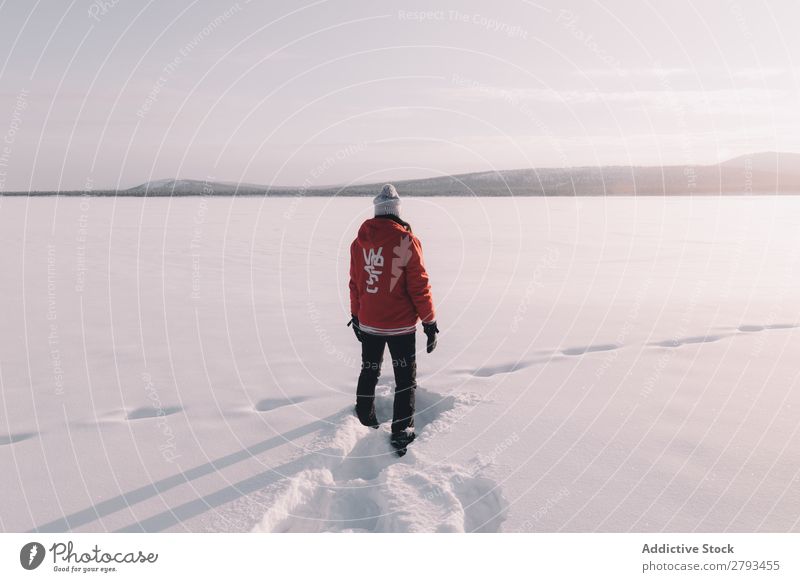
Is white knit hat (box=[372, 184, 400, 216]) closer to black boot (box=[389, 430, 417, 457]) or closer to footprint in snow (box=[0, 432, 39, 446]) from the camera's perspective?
black boot (box=[389, 430, 417, 457])

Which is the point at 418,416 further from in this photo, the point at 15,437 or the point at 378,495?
the point at 15,437

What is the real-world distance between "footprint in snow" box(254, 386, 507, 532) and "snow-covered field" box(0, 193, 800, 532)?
0.05 ft

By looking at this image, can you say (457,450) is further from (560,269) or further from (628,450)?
(560,269)

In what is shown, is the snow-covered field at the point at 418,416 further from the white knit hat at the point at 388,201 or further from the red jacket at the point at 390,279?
the white knit hat at the point at 388,201

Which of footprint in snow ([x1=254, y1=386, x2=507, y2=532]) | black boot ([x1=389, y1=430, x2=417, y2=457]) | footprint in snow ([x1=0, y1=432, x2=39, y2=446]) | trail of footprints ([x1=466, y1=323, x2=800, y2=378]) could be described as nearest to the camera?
footprint in snow ([x1=254, y1=386, x2=507, y2=532])

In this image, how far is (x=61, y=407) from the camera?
4445mm

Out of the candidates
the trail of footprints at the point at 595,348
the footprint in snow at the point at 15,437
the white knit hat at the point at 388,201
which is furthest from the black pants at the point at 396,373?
the footprint in snow at the point at 15,437

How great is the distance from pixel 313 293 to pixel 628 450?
22.1 feet

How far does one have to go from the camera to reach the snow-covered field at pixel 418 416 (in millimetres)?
3215

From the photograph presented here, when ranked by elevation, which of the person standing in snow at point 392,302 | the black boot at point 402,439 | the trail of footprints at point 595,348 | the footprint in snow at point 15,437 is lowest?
the black boot at point 402,439

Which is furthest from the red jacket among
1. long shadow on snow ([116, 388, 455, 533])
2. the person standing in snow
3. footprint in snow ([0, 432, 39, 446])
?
footprint in snow ([0, 432, 39, 446])

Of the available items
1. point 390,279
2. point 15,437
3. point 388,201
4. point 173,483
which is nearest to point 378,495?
point 173,483

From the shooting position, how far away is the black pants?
4285 mm
